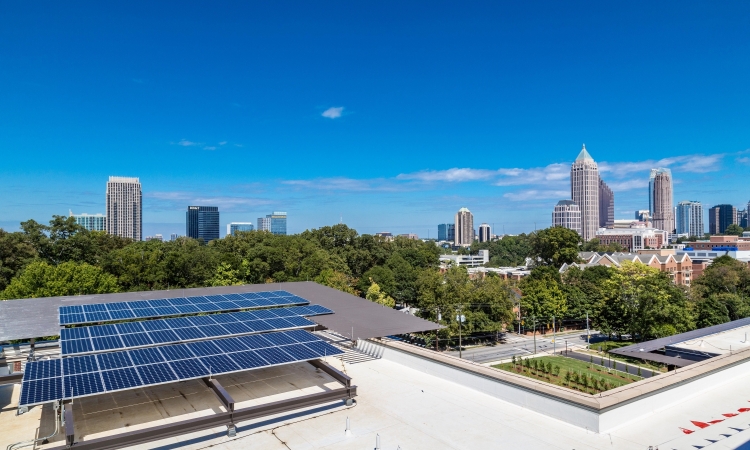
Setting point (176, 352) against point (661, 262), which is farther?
point (661, 262)

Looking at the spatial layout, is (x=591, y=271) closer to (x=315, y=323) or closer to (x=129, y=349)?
(x=315, y=323)

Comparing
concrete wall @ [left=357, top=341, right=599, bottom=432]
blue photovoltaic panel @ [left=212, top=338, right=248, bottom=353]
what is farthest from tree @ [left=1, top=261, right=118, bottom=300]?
concrete wall @ [left=357, top=341, right=599, bottom=432]

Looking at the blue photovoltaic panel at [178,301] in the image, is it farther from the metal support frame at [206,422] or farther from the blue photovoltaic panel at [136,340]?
the metal support frame at [206,422]

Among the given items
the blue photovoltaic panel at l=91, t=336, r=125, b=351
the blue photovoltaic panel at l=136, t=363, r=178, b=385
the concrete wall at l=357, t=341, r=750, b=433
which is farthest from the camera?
the blue photovoltaic panel at l=91, t=336, r=125, b=351

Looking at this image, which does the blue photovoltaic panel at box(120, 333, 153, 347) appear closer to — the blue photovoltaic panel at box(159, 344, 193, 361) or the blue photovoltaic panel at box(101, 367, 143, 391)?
the blue photovoltaic panel at box(159, 344, 193, 361)

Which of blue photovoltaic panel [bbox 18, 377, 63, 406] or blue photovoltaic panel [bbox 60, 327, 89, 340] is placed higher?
blue photovoltaic panel [bbox 60, 327, 89, 340]

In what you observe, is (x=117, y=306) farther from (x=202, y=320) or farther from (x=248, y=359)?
(x=248, y=359)

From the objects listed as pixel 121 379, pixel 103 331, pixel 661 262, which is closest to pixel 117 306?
pixel 103 331
